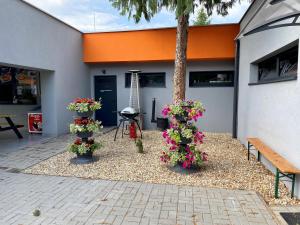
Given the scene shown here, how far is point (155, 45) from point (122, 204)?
6.33 m

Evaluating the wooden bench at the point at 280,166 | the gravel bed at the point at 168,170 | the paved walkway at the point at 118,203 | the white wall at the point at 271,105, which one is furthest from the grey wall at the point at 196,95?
the paved walkway at the point at 118,203

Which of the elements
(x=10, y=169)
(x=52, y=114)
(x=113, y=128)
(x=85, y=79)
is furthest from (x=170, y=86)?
(x=10, y=169)

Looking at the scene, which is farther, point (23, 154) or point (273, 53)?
point (23, 154)

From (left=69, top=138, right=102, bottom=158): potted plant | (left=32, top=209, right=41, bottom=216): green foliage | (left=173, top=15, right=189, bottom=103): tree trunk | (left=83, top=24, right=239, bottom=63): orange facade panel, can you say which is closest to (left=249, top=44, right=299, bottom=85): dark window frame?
(left=173, top=15, right=189, bottom=103): tree trunk

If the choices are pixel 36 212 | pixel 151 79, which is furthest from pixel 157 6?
pixel 36 212

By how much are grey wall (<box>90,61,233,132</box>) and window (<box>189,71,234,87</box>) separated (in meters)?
0.15

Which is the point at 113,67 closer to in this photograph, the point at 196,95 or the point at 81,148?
the point at 196,95

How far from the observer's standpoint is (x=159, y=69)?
907cm

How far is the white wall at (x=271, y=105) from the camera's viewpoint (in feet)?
11.3

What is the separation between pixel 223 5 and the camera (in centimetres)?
703

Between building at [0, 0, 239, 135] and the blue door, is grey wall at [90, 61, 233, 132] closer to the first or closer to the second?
building at [0, 0, 239, 135]

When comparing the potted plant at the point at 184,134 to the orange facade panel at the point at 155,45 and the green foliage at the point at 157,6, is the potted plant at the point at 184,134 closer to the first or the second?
the green foliage at the point at 157,6

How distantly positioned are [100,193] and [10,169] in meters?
2.21

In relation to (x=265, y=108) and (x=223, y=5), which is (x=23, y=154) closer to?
(x=265, y=108)
